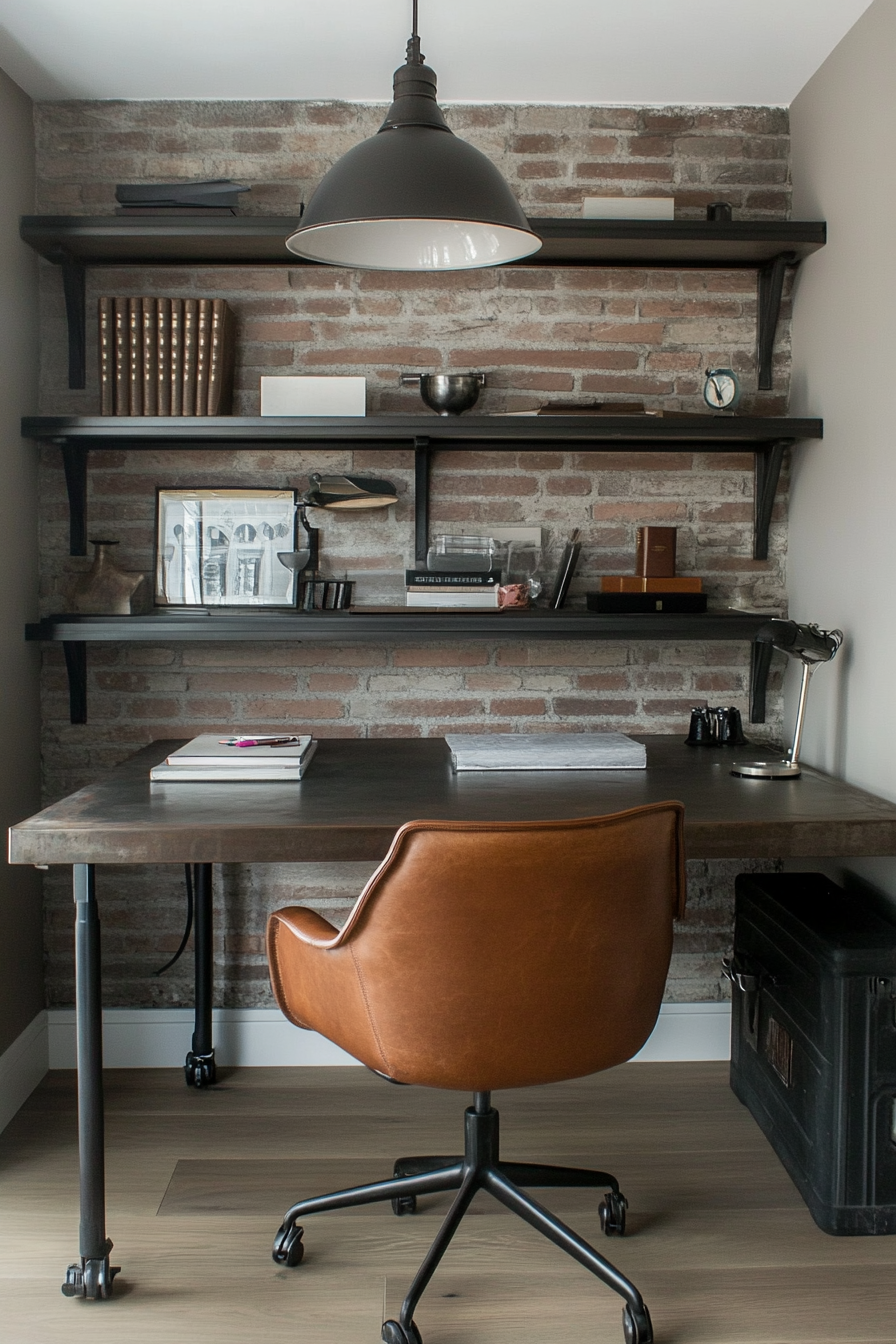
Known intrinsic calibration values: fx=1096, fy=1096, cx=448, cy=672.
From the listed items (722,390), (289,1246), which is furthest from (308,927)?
(722,390)

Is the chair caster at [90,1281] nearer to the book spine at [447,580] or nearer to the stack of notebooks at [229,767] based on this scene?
the stack of notebooks at [229,767]

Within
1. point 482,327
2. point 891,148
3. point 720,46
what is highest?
point 720,46

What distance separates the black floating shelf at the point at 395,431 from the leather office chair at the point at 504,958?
3.64ft

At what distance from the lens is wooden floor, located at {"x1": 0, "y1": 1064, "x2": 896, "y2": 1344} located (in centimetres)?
181

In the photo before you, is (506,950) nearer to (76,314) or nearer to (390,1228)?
(390,1228)

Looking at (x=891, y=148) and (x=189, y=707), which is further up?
(x=891, y=148)

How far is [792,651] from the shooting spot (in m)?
2.35

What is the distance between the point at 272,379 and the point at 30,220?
25.1 inches

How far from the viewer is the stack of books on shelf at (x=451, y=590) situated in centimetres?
259

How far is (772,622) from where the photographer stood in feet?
7.70

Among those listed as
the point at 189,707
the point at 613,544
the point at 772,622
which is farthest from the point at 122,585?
the point at 772,622

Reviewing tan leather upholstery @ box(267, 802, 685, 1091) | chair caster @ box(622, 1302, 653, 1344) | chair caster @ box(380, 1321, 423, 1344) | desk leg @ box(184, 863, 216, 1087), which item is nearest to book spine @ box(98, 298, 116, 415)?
desk leg @ box(184, 863, 216, 1087)

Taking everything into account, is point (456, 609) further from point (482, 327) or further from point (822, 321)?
point (822, 321)

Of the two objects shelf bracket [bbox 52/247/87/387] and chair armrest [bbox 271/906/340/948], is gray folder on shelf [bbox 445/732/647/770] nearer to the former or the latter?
chair armrest [bbox 271/906/340/948]
